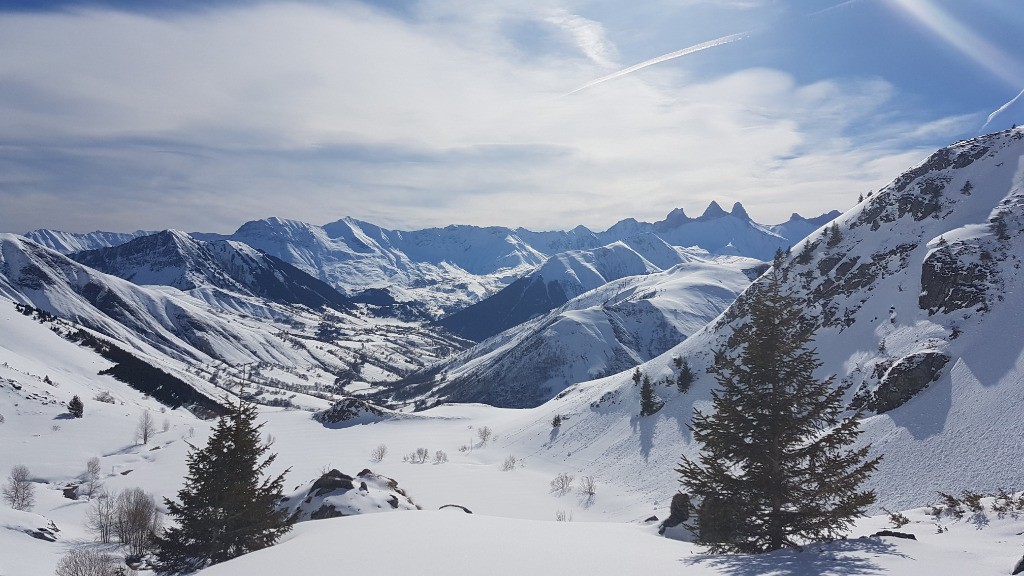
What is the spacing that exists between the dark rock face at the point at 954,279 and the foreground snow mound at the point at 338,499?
55.6 meters

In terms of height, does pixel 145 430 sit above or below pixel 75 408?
below

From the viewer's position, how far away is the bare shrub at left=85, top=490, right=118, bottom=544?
5384 centimetres

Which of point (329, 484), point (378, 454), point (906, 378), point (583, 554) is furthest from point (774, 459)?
point (378, 454)

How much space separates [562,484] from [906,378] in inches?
1504

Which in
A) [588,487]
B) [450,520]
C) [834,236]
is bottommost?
[588,487]

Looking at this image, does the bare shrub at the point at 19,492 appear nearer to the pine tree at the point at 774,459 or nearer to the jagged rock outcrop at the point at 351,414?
the jagged rock outcrop at the point at 351,414

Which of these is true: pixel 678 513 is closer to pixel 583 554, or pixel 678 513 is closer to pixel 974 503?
pixel 974 503

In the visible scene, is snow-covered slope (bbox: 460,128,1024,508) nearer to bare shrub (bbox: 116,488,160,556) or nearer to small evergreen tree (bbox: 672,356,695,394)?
small evergreen tree (bbox: 672,356,695,394)

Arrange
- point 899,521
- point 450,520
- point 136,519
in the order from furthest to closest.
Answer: point 136,519, point 450,520, point 899,521

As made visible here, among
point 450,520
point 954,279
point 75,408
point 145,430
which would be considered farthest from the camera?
point 75,408

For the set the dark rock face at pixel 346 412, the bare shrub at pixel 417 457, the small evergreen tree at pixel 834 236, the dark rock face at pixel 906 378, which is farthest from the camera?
the dark rock face at pixel 346 412

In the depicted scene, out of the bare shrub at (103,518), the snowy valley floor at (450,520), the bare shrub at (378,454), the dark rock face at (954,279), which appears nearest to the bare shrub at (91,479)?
the snowy valley floor at (450,520)

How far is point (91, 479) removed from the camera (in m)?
68.7

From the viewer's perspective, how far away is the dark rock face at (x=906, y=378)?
44.4 m
